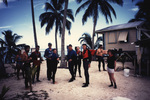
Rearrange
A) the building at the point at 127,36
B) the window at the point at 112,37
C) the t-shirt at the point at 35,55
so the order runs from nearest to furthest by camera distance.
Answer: the t-shirt at the point at 35,55 → the building at the point at 127,36 → the window at the point at 112,37

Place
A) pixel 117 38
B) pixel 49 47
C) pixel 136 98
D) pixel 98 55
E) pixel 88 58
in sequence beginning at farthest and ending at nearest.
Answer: pixel 117 38 < pixel 98 55 < pixel 49 47 < pixel 88 58 < pixel 136 98

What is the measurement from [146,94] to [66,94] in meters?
3.05

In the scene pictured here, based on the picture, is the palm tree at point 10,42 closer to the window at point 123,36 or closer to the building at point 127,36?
the building at point 127,36

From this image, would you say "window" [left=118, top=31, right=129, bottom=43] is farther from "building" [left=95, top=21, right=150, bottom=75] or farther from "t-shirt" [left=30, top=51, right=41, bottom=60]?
"t-shirt" [left=30, top=51, right=41, bottom=60]

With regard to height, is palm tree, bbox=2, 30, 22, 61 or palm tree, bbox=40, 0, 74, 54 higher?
palm tree, bbox=40, 0, 74, 54

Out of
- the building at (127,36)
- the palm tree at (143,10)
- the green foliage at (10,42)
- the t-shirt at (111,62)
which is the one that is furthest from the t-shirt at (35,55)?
the palm tree at (143,10)

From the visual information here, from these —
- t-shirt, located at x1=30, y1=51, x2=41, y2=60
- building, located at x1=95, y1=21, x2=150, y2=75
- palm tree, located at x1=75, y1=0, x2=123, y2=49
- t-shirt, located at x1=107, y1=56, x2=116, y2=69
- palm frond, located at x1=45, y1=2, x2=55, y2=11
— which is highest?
palm frond, located at x1=45, y1=2, x2=55, y2=11

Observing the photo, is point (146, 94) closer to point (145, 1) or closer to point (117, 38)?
point (117, 38)

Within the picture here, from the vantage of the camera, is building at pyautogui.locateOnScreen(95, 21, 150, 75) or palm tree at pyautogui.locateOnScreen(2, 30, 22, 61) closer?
building at pyautogui.locateOnScreen(95, 21, 150, 75)

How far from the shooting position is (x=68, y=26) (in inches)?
895

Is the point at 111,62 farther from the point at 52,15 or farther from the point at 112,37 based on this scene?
the point at 52,15

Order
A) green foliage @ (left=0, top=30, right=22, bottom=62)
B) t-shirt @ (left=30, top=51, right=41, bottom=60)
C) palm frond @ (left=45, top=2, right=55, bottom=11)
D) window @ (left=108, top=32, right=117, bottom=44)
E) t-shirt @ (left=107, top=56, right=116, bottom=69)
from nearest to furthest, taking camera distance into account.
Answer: t-shirt @ (left=107, top=56, right=116, bottom=69), t-shirt @ (left=30, top=51, right=41, bottom=60), window @ (left=108, top=32, right=117, bottom=44), green foliage @ (left=0, top=30, right=22, bottom=62), palm frond @ (left=45, top=2, right=55, bottom=11)

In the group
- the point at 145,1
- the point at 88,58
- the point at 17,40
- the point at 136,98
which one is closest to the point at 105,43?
the point at 88,58

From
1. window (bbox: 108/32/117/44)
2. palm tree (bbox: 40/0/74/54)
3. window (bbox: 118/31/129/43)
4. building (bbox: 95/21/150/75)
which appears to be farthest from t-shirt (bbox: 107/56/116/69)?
palm tree (bbox: 40/0/74/54)
